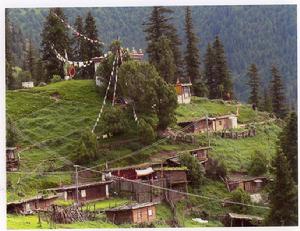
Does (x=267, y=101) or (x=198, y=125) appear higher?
(x=267, y=101)

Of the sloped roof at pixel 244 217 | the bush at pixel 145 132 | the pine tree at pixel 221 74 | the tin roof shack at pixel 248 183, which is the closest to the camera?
the sloped roof at pixel 244 217

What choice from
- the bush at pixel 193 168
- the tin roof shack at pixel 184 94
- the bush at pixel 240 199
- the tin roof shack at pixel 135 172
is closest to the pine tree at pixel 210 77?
the tin roof shack at pixel 184 94

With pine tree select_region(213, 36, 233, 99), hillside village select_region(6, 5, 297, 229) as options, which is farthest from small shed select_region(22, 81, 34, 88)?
pine tree select_region(213, 36, 233, 99)

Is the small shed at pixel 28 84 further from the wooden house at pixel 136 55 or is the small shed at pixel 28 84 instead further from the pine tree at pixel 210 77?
the pine tree at pixel 210 77

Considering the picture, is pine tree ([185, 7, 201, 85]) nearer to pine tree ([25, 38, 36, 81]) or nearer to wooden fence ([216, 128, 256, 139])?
wooden fence ([216, 128, 256, 139])

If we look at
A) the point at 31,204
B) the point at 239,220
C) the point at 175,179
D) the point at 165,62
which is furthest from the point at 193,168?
the point at 165,62

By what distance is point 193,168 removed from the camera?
66.3 ft

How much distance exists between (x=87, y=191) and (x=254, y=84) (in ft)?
29.4

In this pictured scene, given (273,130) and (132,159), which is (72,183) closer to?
(132,159)

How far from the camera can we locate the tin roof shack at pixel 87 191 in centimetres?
1922

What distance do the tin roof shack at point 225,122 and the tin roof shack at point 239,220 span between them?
190 inches

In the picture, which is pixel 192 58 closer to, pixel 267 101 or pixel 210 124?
pixel 267 101

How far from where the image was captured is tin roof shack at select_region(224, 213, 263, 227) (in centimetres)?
1856

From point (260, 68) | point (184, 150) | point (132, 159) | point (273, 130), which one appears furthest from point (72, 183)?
point (260, 68)
